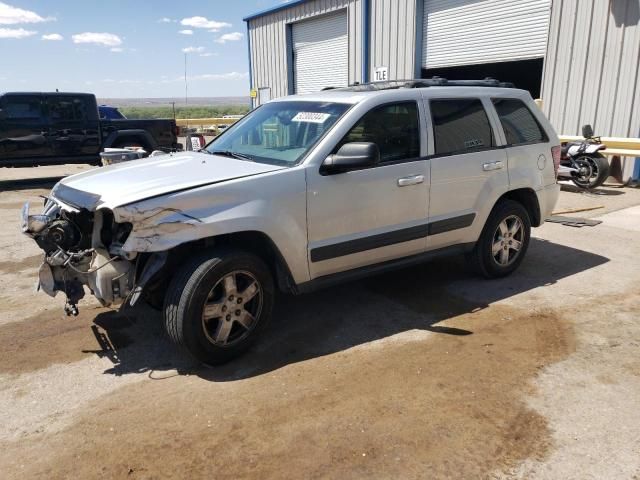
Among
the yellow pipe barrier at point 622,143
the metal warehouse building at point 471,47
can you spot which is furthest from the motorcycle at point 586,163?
the metal warehouse building at point 471,47

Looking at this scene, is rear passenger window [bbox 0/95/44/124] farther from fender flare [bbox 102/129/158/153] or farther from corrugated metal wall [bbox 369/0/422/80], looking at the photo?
corrugated metal wall [bbox 369/0/422/80]

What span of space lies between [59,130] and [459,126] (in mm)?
10426

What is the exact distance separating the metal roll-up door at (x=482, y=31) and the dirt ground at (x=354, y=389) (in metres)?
8.52

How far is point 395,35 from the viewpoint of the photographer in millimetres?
15023

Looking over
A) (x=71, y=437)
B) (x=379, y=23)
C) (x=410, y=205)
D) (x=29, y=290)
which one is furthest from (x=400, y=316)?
(x=379, y=23)

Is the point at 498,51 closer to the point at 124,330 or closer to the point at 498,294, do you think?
the point at 498,294

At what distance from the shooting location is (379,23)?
1527cm

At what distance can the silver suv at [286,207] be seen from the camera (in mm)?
3467

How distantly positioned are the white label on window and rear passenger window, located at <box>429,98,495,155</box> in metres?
1.00

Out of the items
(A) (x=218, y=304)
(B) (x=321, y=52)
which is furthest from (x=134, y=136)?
(A) (x=218, y=304)

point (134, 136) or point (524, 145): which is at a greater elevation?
point (524, 145)

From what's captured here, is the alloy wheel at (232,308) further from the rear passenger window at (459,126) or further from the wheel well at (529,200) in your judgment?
the wheel well at (529,200)

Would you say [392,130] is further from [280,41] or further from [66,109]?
[280,41]

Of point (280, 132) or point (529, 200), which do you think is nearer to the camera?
point (280, 132)
